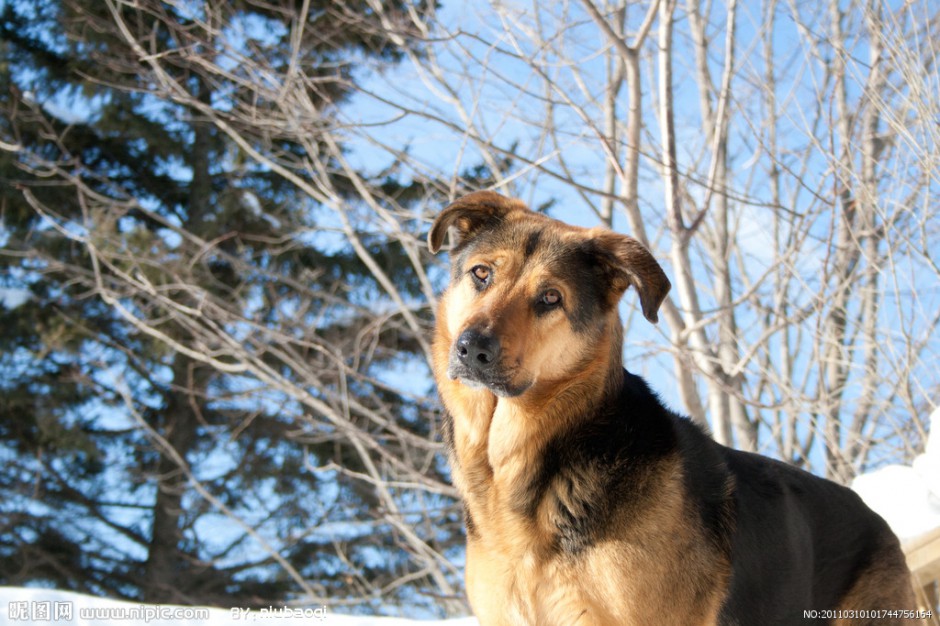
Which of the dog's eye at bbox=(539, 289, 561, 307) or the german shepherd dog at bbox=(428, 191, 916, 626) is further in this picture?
the dog's eye at bbox=(539, 289, 561, 307)

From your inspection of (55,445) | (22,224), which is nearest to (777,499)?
(55,445)

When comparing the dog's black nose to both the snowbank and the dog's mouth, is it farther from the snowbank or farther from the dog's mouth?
the snowbank

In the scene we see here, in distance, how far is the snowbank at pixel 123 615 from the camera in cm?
400

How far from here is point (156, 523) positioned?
53.9ft

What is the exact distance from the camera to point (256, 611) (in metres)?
4.47

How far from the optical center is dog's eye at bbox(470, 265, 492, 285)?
312cm

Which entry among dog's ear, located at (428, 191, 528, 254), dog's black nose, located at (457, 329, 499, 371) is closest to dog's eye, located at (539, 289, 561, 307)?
dog's black nose, located at (457, 329, 499, 371)

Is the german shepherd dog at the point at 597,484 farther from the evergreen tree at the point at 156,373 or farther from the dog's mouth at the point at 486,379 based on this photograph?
the evergreen tree at the point at 156,373

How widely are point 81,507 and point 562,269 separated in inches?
632

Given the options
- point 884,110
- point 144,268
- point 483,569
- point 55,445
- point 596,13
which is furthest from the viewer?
point 55,445

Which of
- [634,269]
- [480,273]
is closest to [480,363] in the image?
[480,273]

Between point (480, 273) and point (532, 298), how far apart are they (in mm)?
250

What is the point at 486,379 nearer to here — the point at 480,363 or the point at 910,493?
the point at 480,363

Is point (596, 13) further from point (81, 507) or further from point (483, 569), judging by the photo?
point (81, 507)
